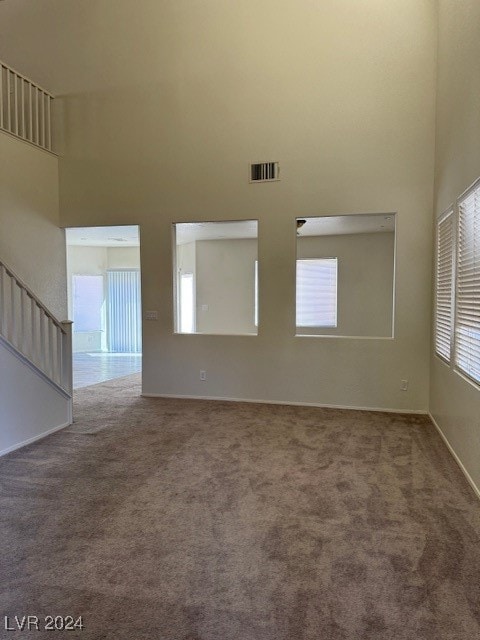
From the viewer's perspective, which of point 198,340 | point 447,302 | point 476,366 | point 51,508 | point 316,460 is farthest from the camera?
point 198,340

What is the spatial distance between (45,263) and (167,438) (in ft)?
10.6

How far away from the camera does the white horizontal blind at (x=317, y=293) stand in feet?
27.1

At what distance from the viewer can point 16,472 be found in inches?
129

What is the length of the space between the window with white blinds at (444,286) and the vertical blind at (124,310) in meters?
7.34

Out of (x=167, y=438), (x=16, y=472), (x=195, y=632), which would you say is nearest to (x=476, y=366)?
(x=195, y=632)

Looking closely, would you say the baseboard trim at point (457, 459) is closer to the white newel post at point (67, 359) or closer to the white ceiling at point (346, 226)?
the white ceiling at point (346, 226)

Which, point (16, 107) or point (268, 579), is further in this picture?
point (16, 107)

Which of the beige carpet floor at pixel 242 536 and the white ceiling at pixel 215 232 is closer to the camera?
the beige carpet floor at pixel 242 536

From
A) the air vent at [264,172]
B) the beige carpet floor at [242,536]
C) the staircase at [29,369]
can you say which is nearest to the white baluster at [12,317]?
the staircase at [29,369]

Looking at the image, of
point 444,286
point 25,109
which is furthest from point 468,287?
point 25,109

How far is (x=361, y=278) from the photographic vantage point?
26.5ft

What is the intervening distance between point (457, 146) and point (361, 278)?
15.0 feet

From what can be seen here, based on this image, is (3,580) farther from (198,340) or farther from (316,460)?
(198,340)

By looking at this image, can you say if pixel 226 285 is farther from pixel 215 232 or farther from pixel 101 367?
pixel 101 367
